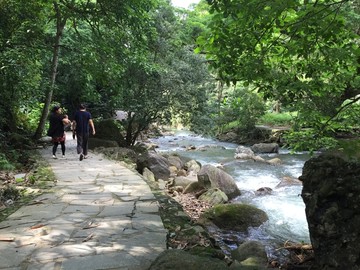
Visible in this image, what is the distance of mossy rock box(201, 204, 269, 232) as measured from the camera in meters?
6.27

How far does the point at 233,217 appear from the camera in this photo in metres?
6.38

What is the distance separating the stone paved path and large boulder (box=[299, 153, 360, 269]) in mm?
1677

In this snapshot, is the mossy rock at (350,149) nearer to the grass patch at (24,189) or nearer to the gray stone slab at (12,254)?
the gray stone slab at (12,254)

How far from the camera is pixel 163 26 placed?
1298 centimetres

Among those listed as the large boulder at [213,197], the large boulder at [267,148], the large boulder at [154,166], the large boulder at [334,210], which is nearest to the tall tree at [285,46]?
the large boulder at [334,210]

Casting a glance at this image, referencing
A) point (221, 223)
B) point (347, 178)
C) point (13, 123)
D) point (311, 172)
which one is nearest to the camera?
point (347, 178)

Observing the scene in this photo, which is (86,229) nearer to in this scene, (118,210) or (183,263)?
(118,210)

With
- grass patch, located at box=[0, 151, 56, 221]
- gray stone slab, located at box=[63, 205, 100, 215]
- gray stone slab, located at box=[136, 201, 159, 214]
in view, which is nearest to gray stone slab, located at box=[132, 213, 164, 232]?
gray stone slab, located at box=[136, 201, 159, 214]

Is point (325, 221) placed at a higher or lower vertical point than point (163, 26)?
lower

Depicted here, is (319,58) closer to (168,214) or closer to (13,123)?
(168,214)

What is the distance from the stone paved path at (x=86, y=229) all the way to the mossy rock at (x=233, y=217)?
140cm

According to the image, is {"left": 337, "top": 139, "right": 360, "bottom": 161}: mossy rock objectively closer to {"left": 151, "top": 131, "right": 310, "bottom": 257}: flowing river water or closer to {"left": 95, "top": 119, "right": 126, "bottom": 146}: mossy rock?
{"left": 151, "top": 131, "right": 310, "bottom": 257}: flowing river water

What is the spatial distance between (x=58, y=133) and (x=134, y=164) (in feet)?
7.95

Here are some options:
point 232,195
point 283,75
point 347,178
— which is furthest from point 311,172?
point 232,195
